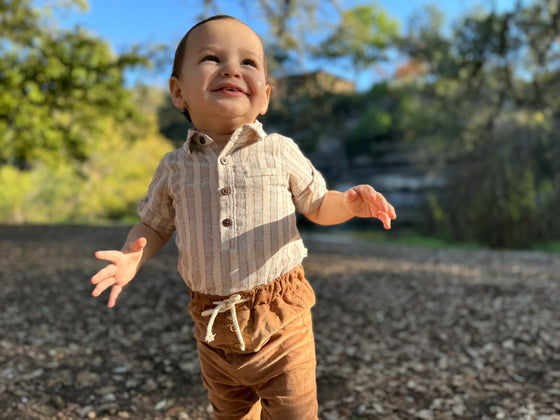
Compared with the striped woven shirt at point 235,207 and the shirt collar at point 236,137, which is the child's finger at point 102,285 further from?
the shirt collar at point 236,137

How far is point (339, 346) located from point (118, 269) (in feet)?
8.24

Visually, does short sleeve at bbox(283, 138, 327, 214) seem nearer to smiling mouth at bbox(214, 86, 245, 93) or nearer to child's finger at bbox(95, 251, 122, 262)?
smiling mouth at bbox(214, 86, 245, 93)

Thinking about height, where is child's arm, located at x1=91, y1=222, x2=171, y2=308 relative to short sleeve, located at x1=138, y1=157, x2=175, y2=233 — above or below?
below

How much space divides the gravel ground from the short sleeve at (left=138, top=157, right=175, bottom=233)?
1353 mm

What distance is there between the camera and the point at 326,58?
14414 millimetres

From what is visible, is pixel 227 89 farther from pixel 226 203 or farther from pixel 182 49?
pixel 226 203

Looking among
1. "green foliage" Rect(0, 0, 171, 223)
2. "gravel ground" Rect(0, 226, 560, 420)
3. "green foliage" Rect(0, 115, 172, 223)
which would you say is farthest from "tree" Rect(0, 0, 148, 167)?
"green foliage" Rect(0, 115, 172, 223)

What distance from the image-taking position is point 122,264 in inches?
57.4

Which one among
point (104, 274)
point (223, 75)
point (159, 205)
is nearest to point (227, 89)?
point (223, 75)

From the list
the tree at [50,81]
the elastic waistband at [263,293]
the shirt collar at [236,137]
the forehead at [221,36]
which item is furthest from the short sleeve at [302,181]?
the tree at [50,81]

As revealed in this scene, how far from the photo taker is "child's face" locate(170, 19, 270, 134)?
1440 millimetres

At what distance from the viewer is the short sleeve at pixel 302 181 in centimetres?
154

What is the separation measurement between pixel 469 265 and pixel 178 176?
6.85 meters

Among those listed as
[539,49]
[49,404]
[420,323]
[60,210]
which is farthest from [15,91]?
[60,210]
